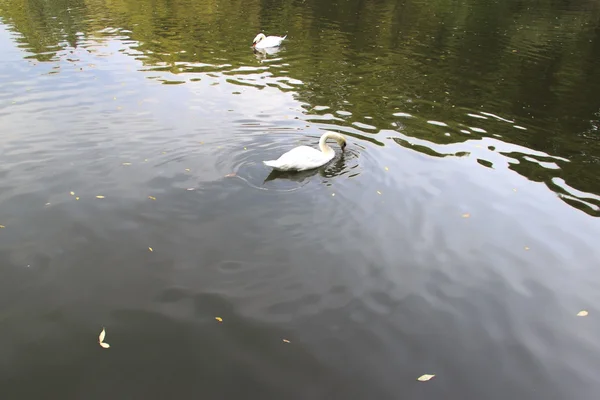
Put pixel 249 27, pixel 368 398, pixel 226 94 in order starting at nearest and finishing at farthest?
pixel 368 398
pixel 226 94
pixel 249 27

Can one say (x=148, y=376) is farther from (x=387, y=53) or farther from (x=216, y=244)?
(x=387, y=53)

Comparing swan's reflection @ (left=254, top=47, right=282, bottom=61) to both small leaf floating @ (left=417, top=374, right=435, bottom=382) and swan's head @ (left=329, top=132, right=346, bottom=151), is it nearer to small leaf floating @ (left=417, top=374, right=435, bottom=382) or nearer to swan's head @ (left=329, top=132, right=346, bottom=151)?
swan's head @ (left=329, top=132, right=346, bottom=151)

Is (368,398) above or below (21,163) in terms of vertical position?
below

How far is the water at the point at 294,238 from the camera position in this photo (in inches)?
245

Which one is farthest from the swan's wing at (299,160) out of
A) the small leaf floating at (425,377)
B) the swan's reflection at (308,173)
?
the small leaf floating at (425,377)

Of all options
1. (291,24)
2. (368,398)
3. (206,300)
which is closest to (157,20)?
(291,24)

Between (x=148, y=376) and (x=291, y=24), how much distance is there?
99.3ft

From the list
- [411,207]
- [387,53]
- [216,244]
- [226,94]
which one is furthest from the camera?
[387,53]

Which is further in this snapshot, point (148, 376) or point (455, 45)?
point (455, 45)

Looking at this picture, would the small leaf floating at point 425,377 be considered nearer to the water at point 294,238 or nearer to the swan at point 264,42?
the water at point 294,238

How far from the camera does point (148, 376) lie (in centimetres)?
598

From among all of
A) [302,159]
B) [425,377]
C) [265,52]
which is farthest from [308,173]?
[265,52]

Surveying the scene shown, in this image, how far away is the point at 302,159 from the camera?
10594mm

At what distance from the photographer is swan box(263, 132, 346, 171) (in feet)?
34.1
